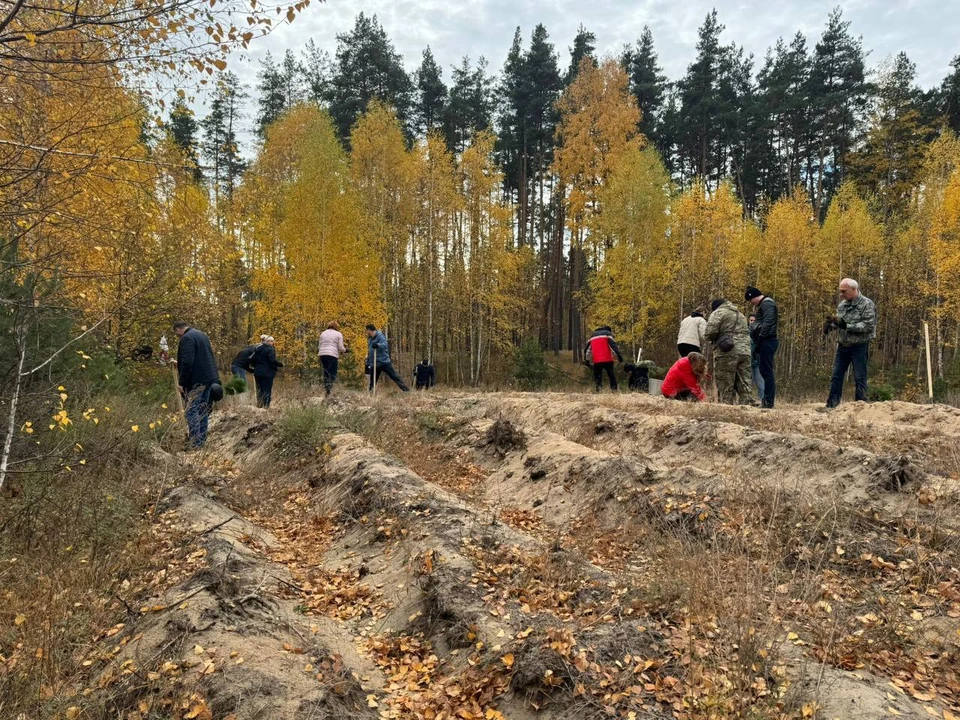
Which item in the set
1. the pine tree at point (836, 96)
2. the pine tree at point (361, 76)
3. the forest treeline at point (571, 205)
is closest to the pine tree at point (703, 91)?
the forest treeline at point (571, 205)

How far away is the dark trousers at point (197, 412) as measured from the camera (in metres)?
7.71

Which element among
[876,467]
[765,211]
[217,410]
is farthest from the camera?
[765,211]

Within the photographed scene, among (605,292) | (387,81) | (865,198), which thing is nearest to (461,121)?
(387,81)

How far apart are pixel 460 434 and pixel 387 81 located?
26063 mm

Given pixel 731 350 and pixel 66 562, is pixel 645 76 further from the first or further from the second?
pixel 66 562

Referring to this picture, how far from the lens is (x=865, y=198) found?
30.3 m

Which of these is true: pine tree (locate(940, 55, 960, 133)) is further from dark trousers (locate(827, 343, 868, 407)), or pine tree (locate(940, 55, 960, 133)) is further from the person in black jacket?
the person in black jacket

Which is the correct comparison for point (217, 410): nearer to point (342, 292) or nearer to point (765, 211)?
point (342, 292)

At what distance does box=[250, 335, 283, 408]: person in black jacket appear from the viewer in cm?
1099

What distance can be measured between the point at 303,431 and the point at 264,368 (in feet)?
12.6

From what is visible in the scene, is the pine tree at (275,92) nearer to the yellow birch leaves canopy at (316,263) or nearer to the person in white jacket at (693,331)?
the yellow birch leaves canopy at (316,263)

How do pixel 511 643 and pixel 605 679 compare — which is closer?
pixel 605 679

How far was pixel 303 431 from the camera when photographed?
25.7 feet

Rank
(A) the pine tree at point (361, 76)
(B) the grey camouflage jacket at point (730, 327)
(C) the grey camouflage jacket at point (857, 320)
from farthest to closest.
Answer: (A) the pine tree at point (361, 76), (B) the grey camouflage jacket at point (730, 327), (C) the grey camouflage jacket at point (857, 320)
